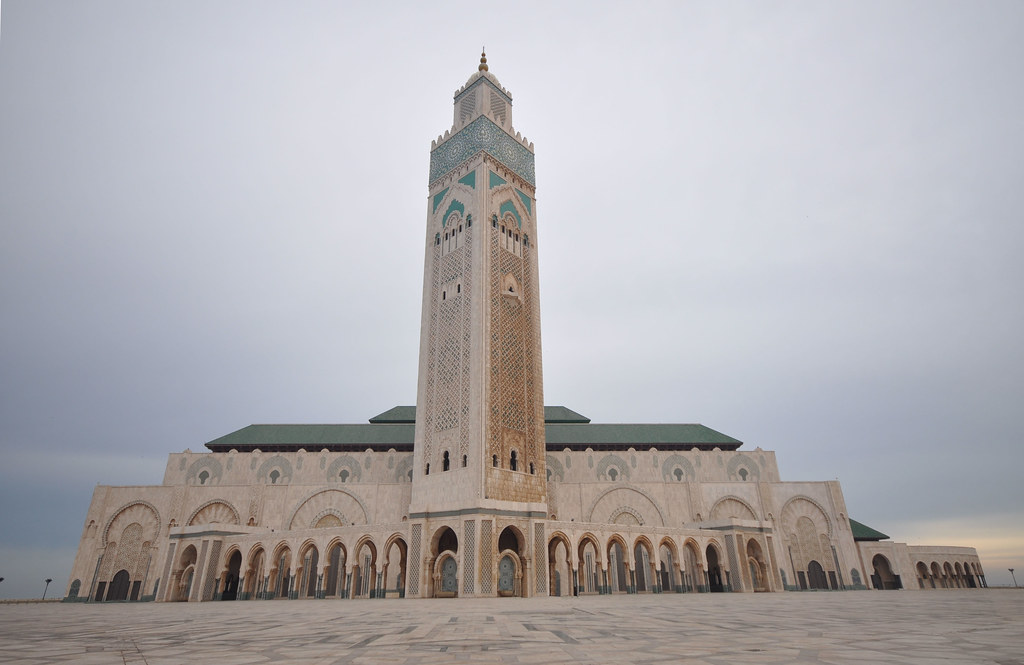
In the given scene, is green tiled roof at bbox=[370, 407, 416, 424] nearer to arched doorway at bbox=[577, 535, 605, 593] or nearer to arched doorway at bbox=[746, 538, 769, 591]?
arched doorway at bbox=[577, 535, 605, 593]

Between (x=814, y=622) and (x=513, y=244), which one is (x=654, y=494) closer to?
(x=513, y=244)

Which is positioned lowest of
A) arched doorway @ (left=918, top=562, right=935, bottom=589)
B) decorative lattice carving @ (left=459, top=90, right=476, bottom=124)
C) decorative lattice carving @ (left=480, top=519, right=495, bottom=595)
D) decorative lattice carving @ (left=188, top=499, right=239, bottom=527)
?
arched doorway @ (left=918, top=562, right=935, bottom=589)

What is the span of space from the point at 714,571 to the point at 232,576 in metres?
24.3

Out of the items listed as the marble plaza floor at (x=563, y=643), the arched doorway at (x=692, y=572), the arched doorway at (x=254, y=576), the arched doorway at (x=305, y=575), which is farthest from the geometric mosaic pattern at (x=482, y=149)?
the marble plaza floor at (x=563, y=643)

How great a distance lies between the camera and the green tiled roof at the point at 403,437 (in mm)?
33875

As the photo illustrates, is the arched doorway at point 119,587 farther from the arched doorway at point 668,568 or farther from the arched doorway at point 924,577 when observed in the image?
the arched doorway at point 924,577

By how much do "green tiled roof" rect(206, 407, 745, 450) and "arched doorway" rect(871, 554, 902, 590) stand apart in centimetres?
388

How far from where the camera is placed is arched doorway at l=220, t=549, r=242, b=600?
2587 cm

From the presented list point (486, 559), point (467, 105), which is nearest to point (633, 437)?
point (486, 559)

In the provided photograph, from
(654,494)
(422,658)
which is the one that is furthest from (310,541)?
(422,658)

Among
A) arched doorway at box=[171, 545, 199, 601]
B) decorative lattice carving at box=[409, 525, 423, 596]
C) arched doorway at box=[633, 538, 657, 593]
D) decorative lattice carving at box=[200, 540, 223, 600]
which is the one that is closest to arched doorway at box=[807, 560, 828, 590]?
arched doorway at box=[633, 538, 657, 593]

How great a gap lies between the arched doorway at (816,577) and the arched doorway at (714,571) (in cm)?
654

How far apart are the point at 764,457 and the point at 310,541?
27027 mm

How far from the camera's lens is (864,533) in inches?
1339
